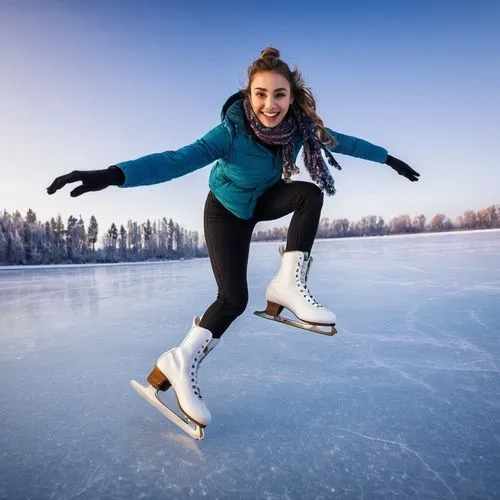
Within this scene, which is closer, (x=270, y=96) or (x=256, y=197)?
(x=270, y=96)

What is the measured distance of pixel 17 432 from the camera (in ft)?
6.13

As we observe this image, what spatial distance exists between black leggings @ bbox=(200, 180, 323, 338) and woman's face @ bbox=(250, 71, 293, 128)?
1.17ft

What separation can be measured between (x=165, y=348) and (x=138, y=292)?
374 cm

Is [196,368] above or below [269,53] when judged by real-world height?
below

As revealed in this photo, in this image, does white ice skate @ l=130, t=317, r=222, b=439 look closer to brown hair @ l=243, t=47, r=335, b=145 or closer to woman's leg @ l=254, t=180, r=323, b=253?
woman's leg @ l=254, t=180, r=323, b=253

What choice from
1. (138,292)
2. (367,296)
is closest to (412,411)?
(367,296)

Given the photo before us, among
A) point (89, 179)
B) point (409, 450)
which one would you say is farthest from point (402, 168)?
point (89, 179)

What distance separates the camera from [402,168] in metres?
2.52

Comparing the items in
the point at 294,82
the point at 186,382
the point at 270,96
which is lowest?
the point at 186,382

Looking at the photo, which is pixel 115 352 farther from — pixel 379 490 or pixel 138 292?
pixel 138 292

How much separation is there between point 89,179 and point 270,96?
94cm

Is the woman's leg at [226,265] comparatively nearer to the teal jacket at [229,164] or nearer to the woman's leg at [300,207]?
the teal jacket at [229,164]

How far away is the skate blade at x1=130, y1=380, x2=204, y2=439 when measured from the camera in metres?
1.77

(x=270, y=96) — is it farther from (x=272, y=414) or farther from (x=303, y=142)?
(x=272, y=414)
